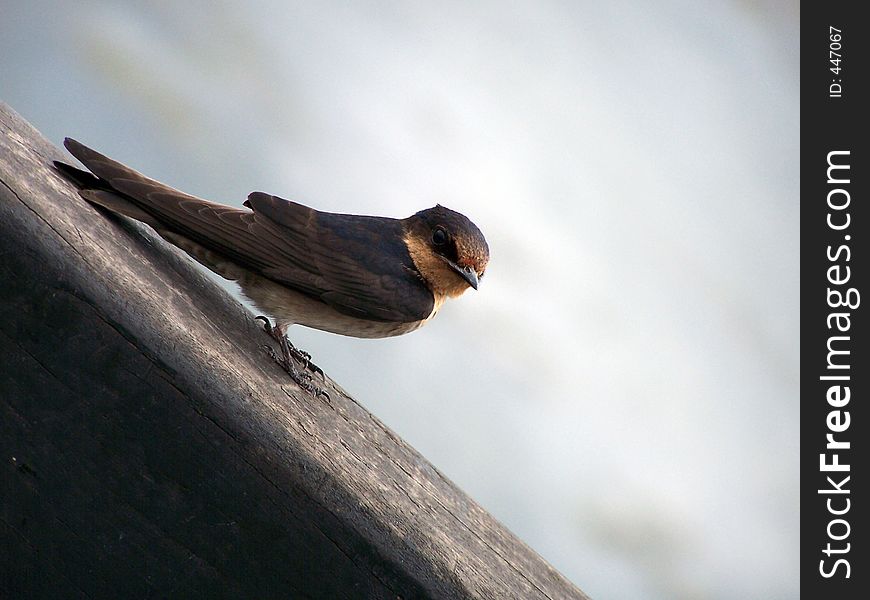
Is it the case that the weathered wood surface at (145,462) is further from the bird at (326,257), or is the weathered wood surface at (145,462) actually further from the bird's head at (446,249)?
the bird's head at (446,249)

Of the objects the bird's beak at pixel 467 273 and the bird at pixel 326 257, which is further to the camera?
the bird's beak at pixel 467 273

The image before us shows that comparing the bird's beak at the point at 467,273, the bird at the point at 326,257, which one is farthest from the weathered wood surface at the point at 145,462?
the bird's beak at the point at 467,273

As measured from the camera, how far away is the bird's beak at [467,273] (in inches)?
111

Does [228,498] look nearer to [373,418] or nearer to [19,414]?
[19,414]

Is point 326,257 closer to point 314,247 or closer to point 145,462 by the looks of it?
point 314,247

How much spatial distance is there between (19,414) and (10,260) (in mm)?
146

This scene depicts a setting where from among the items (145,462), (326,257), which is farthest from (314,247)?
(145,462)

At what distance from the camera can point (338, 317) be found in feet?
8.55

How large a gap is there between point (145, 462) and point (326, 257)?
5.12 ft

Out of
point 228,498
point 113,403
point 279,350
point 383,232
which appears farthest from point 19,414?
point 383,232

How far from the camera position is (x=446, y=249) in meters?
2.90

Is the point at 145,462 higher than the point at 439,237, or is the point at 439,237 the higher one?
the point at 439,237

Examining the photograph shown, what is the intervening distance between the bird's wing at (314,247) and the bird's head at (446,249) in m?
0.05

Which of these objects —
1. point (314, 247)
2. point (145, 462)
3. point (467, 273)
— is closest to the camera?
point (145, 462)
